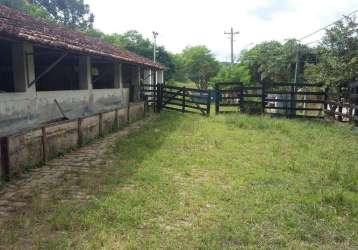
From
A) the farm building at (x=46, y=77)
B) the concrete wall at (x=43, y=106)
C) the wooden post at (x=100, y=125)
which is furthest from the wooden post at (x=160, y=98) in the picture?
the wooden post at (x=100, y=125)

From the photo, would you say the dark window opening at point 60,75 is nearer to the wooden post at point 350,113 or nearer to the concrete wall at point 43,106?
the concrete wall at point 43,106

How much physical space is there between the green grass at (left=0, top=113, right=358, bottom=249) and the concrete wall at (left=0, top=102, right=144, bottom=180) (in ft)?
3.56

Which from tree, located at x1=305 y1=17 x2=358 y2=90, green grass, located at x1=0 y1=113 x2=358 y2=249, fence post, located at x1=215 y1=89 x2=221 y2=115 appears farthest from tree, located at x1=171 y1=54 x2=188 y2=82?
green grass, located at x1=0 y1=113 x2=358 y2=249

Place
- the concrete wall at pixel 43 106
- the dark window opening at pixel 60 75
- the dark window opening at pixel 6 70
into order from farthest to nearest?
the dark window opening at pixel 60 75 → the dark window opening at pixel 6 70 → the concrete wall at pixel 43 106

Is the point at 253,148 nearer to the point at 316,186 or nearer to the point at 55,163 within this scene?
the point at 316,186

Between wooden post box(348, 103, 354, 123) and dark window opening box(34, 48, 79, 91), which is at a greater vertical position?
dark window opening box(34, 48, 79, 91)

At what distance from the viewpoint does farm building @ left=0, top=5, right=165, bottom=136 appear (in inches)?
282

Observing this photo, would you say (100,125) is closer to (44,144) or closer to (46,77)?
(44,144)

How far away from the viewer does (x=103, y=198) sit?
15.1ft

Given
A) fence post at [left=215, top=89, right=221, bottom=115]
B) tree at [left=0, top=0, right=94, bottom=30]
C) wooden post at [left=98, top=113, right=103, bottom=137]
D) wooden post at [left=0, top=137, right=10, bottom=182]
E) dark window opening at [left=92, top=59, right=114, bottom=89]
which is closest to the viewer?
wooden post at [left=0, top=137, right=10, bottom=182]

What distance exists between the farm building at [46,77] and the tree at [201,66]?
32706mm

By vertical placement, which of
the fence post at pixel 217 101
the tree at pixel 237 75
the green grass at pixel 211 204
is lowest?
the green grass at pixel 211 204

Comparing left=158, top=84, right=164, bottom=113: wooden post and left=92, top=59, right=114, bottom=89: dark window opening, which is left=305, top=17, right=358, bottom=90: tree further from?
left=92, top=59, right=114, bottom=89: dark window opening

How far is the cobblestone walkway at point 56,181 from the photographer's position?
4.54 meters
